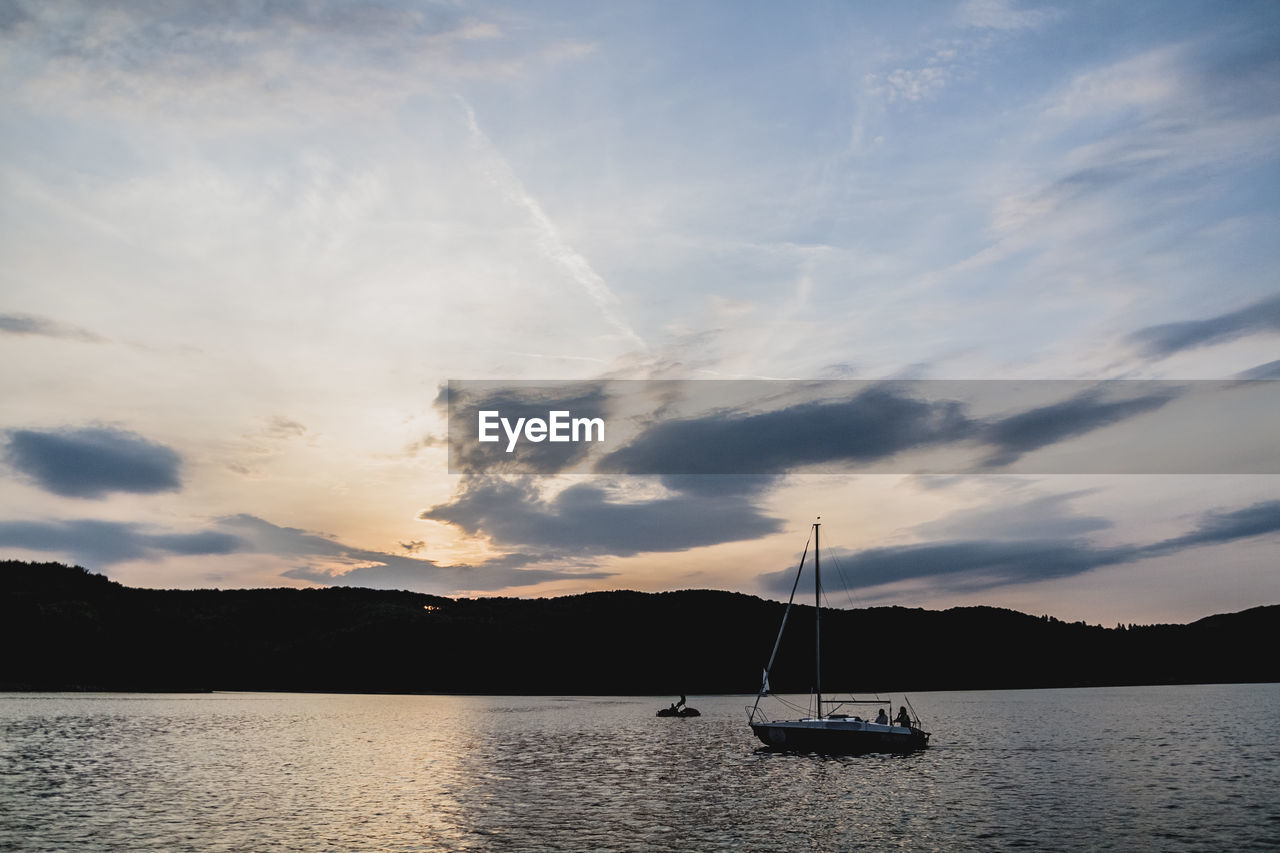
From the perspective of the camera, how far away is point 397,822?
2039 inches

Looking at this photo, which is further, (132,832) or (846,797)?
(846,797)

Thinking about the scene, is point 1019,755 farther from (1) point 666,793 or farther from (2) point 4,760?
(2) point 4,760

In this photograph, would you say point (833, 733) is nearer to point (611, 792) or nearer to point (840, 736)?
point (840, 736)

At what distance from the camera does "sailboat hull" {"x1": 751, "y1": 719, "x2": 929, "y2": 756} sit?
81.8m

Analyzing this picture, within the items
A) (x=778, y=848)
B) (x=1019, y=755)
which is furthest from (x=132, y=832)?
(x=1019, y=755)

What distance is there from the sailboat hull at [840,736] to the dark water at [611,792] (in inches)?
98.2

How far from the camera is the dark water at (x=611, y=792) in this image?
47438 mm

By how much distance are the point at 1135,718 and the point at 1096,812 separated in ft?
447

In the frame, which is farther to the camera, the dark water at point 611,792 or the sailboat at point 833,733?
the sailboat at point 833,733

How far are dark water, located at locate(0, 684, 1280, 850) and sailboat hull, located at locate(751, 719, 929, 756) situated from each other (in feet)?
8.18

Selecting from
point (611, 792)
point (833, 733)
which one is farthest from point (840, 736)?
point (611, 792)

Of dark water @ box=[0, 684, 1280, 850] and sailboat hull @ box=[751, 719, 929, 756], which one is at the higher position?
sailboat hull @ box=[751, 719, 929, 756]

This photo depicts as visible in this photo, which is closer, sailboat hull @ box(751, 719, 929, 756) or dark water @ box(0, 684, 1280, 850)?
dark water @ box(0, 684, 1280, 850)

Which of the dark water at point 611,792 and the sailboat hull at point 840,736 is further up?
the sailboat hull at point 840,736
